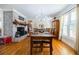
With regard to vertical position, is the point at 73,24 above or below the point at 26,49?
above

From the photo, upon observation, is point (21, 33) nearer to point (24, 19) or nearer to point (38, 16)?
point (24, 19)

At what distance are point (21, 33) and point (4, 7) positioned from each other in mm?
698

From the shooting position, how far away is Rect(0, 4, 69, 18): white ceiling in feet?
8.22

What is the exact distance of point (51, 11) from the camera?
2.64 meters

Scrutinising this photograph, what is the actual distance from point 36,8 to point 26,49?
976 mm

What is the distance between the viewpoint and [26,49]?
273 centimetres

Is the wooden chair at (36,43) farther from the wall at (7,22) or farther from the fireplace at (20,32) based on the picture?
the wall at (7,22)

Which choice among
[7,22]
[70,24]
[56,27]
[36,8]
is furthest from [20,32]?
[70,24]

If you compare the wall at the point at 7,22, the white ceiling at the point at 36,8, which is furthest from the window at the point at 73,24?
the wall at the point at 7,22

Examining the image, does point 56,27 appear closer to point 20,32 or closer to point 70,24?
point 70,24

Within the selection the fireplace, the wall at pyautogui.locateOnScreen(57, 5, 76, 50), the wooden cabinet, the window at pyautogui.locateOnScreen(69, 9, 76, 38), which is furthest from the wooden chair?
the window at pyautogui.locateOnScreen(69, 9, 76, 38)

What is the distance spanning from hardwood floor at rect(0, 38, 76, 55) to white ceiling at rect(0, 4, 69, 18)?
2.05ft

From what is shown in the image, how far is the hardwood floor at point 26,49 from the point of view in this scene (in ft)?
8.47
